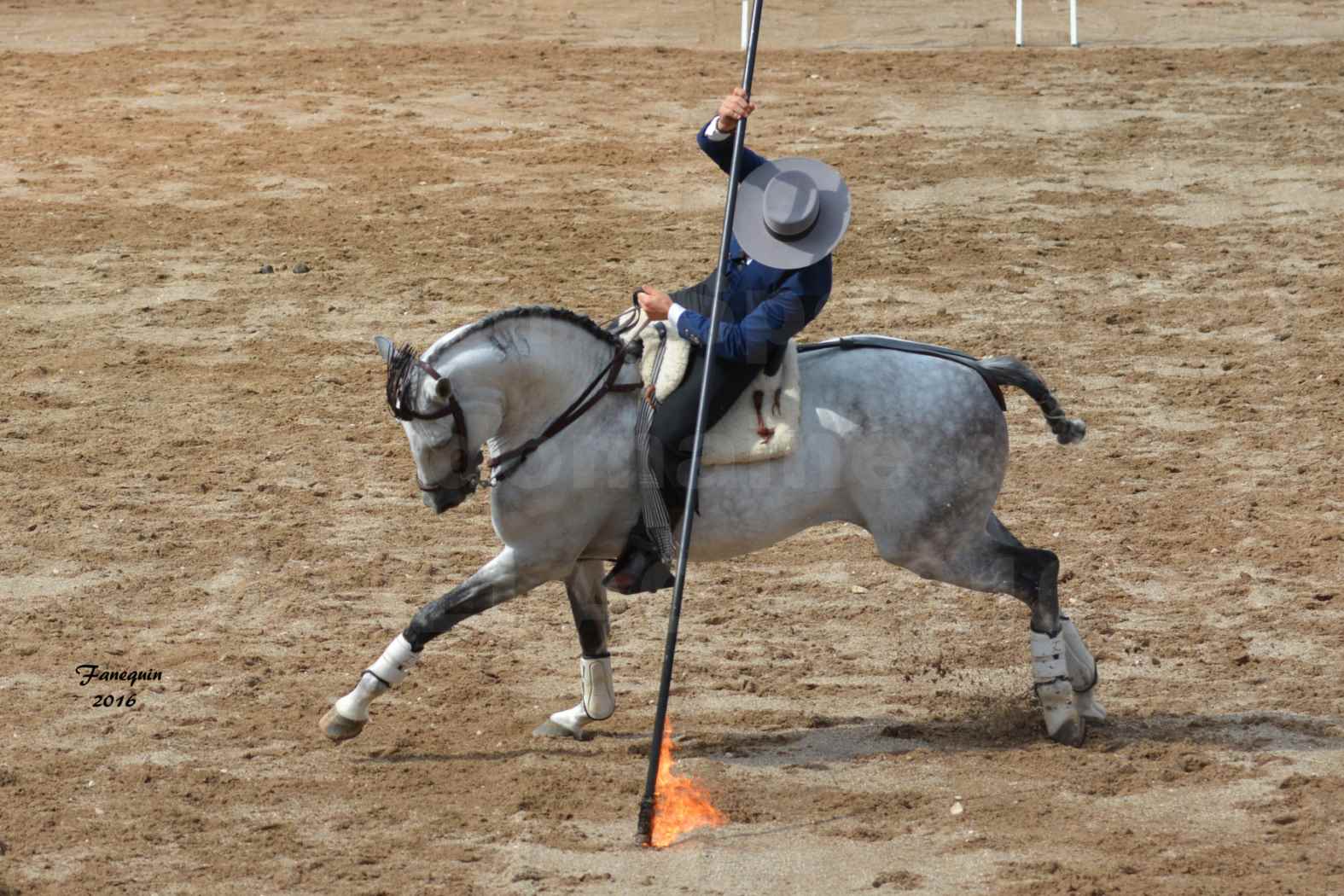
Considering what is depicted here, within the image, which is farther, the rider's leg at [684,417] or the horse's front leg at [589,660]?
the horse's front leg at [589,660]

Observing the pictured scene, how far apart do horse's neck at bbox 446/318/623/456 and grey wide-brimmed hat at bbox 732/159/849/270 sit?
0.75 meters

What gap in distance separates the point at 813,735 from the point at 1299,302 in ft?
22.4

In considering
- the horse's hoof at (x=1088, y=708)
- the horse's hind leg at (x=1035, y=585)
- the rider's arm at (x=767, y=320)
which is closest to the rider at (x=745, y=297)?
the rider's arm at (x=767, y=320)

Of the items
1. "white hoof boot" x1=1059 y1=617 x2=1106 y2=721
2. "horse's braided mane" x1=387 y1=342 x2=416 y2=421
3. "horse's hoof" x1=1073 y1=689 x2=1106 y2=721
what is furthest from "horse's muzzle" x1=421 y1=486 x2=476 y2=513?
"horse's hoof" x1=1073 y1=689 x2=1106 y2=721

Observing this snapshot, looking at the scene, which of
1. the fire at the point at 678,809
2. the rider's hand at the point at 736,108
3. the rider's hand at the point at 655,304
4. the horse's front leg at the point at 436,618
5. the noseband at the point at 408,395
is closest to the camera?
the fire at the point at 678,809

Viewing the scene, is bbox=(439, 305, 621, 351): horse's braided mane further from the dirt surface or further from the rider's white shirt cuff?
the dirt surface

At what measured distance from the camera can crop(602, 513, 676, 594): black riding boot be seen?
7078mm

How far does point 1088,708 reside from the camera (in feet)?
24.2

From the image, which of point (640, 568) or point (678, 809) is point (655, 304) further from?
point (678, 809)

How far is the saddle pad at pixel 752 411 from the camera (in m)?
6.91

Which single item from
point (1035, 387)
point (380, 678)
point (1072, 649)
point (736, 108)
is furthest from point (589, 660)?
point (736, 108)

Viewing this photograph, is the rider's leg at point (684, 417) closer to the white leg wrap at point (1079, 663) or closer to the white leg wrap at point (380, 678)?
the white leg wrap at point (380, 678)

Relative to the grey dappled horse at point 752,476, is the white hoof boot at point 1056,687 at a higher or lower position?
lower

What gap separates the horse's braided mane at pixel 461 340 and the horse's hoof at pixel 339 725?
125cm
